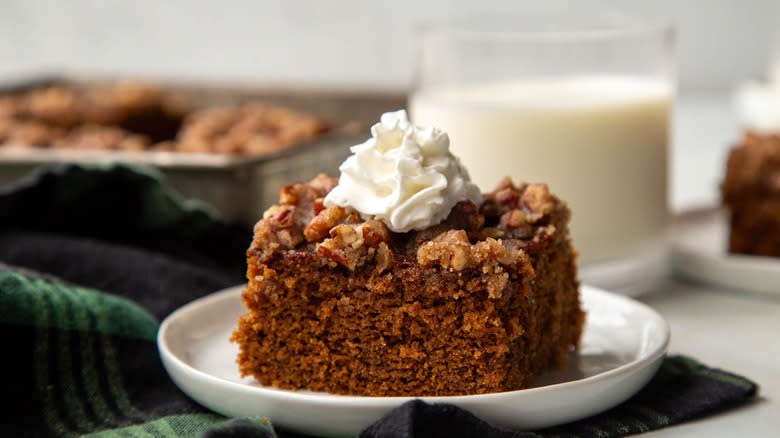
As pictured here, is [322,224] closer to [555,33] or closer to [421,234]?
[421,234]

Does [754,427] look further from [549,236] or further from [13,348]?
[13,348]

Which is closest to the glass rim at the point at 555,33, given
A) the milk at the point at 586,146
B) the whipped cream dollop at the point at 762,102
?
the milk at the point at 586,146

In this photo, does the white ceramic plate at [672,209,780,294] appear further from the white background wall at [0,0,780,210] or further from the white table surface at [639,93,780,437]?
the white background wall at [0,0,780,210]

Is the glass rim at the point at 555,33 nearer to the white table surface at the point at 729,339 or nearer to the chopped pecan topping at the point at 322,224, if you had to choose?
the white table surface at the point at 729,339

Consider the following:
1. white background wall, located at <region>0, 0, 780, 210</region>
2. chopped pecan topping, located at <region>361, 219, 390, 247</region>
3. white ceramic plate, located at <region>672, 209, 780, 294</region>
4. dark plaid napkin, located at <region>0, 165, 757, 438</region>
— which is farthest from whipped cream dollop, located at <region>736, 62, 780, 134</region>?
chopped pecan topping, located at <region>361, 219, 390, 247</region>

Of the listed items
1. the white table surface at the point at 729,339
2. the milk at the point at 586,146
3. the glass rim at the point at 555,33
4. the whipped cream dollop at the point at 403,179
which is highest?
the glass rim at the point at 555,33

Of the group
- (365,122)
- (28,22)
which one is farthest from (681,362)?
(28,22)
